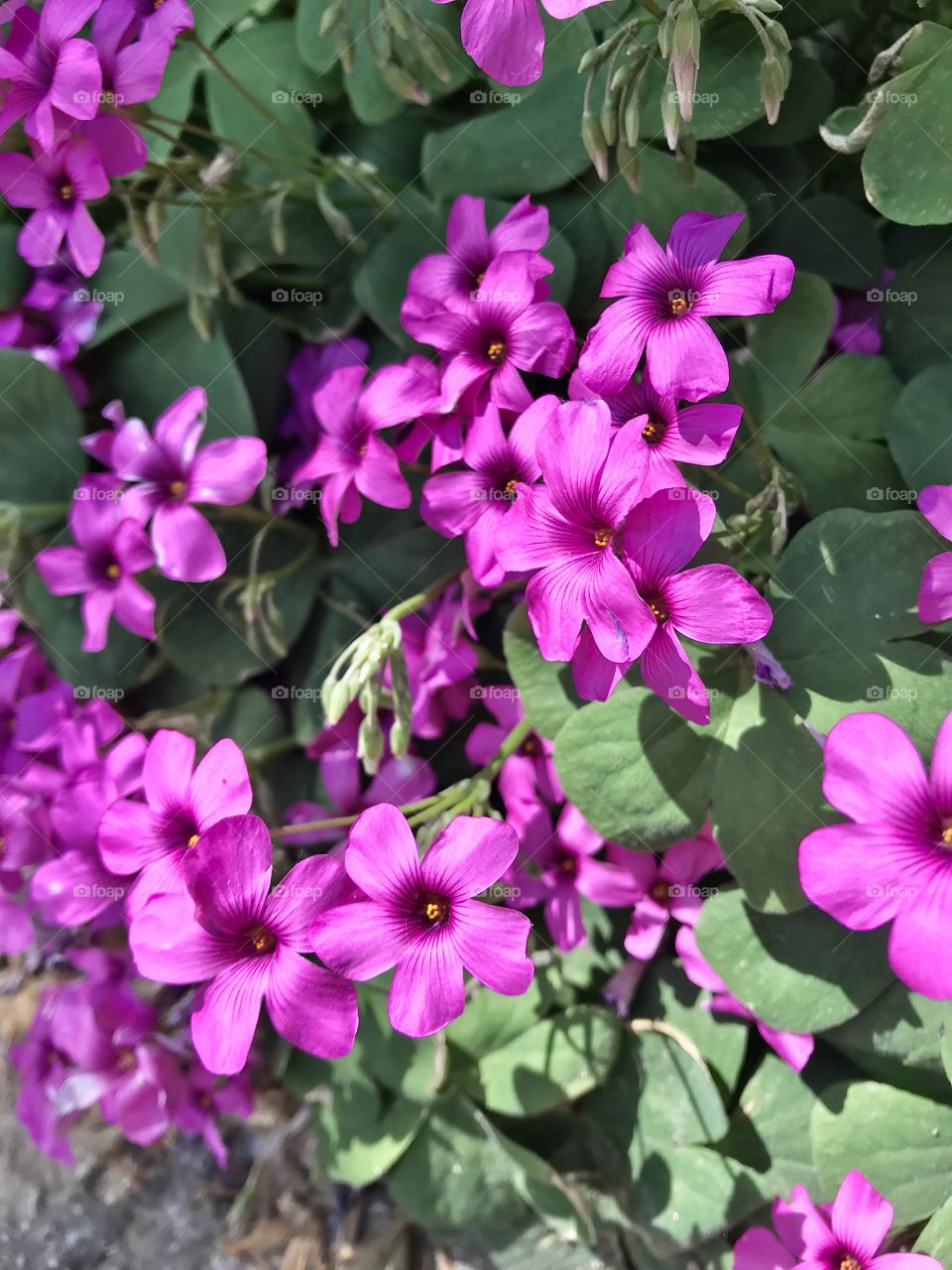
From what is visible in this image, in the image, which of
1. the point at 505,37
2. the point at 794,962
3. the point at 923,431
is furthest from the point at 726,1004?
the point at 505,37

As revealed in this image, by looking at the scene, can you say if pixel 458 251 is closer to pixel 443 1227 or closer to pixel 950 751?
pixel 950 751

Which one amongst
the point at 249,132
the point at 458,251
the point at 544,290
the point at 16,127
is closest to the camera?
the point at 544,290

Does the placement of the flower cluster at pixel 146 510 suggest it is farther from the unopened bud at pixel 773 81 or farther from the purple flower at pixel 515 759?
the unopened bud at pixel 773 81

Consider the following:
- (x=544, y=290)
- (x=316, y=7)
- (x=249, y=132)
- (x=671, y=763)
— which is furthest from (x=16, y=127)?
(x=671, y=763)

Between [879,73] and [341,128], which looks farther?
[341,128]

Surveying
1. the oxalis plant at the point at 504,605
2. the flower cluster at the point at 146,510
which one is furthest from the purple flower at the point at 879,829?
the flower cluster at the point at 146,510

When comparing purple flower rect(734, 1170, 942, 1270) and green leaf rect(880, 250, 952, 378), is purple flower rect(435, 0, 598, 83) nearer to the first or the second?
green leaf rect(880, 250, 952, 378)
